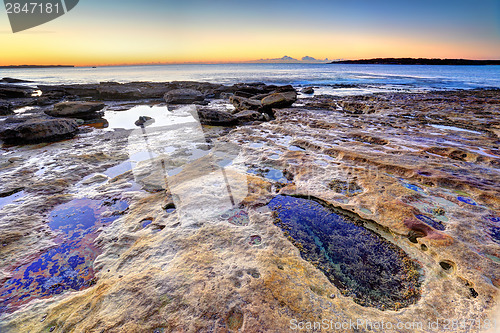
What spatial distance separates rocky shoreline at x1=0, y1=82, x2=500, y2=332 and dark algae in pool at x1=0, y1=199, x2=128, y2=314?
2 cm

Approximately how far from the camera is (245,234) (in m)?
3.08

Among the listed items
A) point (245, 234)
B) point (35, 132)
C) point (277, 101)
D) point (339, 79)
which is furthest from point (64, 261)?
point (339, 79)

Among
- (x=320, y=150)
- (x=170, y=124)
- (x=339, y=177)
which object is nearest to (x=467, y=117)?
(x=320, y=150)

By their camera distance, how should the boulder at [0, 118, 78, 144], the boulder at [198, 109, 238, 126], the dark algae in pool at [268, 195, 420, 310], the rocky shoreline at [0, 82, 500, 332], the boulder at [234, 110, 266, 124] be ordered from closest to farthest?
the rocky shoreline at [0, 82, 500, 332]
the dark algae in pool at [268, 195, 420, 310]
the boulder at [0, 118, 78, 144]
the boulder at [198, 109, 238, 126]
the boulder at [234, 110, 266, 124]

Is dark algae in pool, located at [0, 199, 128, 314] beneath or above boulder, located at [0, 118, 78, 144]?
beneath

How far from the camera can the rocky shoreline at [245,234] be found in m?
2.06

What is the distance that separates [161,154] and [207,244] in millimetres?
4311

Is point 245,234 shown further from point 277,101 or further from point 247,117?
point 277,101

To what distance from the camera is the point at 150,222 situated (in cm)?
346

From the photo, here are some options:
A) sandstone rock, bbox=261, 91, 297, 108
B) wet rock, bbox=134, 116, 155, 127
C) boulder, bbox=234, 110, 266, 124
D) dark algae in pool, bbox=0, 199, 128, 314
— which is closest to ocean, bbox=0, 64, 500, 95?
sandstone rock, bbox=261, 91, 297, 108

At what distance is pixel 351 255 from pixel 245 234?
1.43m

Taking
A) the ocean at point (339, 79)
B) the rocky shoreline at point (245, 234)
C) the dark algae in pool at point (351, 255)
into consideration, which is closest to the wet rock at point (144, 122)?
the rocky shoreline at point (245, 234)

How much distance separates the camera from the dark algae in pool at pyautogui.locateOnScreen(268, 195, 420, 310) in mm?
2332

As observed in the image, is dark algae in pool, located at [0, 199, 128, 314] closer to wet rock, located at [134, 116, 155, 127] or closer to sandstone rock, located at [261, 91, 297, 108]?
wet rock, located at [134, 116, 155, 127]
